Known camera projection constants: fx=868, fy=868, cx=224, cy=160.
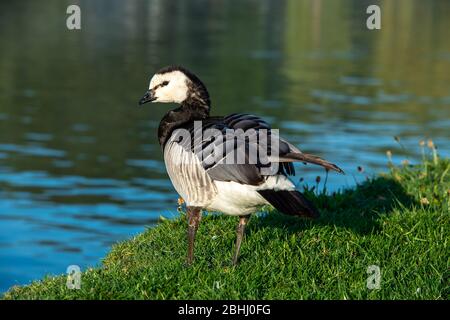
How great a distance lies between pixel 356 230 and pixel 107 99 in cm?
3063

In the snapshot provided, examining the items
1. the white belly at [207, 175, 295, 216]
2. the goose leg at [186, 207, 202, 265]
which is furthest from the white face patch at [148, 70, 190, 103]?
the white belly at [207, 175, 295, 216]

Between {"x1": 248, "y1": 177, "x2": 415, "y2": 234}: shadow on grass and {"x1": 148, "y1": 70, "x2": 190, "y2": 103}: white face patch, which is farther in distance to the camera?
{"x1": 248, "y1": 177, "x2": 415, "y2": 234}: shadow on grass

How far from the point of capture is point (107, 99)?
40281 millimetres

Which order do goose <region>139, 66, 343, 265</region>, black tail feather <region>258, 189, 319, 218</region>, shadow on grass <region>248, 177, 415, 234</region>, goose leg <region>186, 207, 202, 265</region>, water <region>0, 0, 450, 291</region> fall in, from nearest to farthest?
black tail feather <region>258, 189, 319, 218</region>
goose <region>139, 66, 343, 265</region>
goose leg <region>186, 207, 202, 265</region>
shadow on grass <region>248, 177, 415, 234</region>
water <region>0, 0, 450, 291</region>

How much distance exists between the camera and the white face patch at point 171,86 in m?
9.78

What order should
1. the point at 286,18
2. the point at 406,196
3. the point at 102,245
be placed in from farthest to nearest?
1. the point at 286,18
2. the point at 102,245
3. the point at 406,196

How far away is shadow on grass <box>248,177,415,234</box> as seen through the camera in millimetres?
11008

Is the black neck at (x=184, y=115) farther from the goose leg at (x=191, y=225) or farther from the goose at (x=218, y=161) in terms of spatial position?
the goose leg at (x=191, y=225)

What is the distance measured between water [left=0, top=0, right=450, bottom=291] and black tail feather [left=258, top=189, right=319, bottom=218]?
6270mm

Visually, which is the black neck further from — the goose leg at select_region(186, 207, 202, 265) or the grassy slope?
the grassy slope

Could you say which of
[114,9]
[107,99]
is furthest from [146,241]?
[114,9]

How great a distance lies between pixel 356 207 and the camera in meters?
12.8

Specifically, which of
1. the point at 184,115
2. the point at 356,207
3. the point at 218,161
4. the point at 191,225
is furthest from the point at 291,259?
the point at 356,207

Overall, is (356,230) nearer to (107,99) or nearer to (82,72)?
(107,99)
